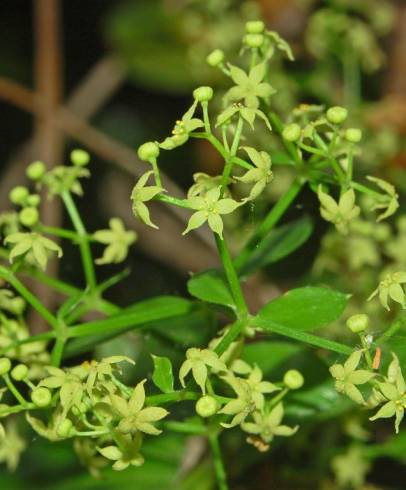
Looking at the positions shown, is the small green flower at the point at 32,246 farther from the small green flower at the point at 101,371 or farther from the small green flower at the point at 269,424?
the small green flower at the point at 269,424

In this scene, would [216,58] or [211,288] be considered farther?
[216,58]

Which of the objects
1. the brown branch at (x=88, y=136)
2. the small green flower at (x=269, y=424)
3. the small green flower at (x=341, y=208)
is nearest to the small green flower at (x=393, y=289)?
the small green flower at (x=341, y=208)

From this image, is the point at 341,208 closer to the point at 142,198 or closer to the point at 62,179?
the point at 142,198

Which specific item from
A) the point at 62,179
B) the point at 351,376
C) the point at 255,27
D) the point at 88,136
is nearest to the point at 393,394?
the point at 351,376

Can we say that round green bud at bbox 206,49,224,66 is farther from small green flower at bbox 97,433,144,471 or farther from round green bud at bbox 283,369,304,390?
small green flower at bbox 97,433,144,471

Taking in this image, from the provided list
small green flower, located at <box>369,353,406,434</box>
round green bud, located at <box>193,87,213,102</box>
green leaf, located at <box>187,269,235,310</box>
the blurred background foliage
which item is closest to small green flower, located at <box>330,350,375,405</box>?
small green flower, located at <box>369,353,406,434</box>

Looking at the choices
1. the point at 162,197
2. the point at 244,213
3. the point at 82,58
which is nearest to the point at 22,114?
the point at 82,58
